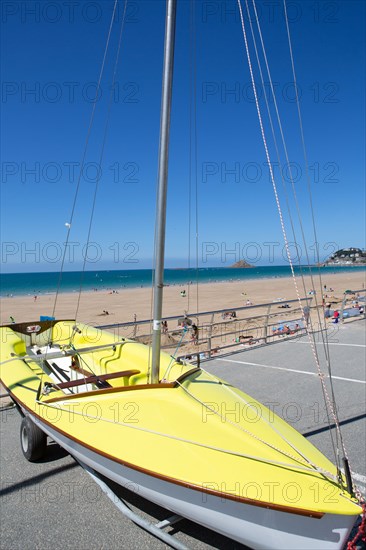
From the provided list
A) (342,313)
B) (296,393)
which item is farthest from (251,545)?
(342,313)

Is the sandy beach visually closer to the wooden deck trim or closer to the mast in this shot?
the wooden deck trim

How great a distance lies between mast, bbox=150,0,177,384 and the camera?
3.47 meters

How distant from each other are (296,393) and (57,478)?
3.80 m

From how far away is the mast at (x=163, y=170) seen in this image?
3475 mm

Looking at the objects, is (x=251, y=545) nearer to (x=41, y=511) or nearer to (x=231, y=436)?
(x=231, y=436)

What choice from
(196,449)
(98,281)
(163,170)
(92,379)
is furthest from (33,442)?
(98,281)

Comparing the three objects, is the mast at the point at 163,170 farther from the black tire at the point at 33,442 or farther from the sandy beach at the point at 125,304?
the sandy beach at the point at 125,304

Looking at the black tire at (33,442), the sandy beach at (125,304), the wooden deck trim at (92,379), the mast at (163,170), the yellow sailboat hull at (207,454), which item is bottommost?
the sandy beach at (125,304)

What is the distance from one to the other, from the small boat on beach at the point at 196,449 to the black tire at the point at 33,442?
10mm

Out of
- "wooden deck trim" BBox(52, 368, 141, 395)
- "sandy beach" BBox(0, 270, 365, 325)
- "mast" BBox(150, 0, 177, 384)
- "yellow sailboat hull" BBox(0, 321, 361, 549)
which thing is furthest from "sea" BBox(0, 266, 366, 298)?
"yellow sailboat hull" BBox(0, 321, 361, 549)

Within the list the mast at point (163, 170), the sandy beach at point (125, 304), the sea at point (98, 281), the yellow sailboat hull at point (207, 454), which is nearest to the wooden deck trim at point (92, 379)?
the yellow sailboat hull at point (207, 454)

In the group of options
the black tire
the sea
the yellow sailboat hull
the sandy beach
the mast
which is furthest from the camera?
the sea

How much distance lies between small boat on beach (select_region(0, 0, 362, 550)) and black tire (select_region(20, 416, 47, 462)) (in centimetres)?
1

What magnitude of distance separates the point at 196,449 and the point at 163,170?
255 cm
